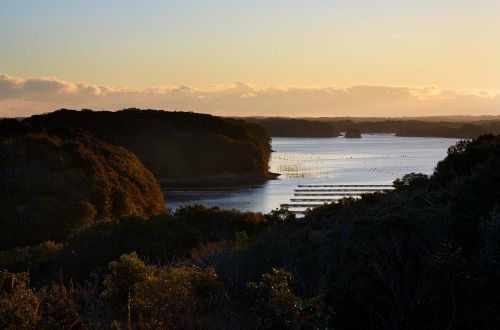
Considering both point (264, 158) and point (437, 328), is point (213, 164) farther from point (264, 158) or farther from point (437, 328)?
point (437, 328)

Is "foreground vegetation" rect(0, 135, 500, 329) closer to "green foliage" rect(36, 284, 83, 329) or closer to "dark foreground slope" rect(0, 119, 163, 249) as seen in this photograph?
"green foliage" rect(36, 284, 83, 329)

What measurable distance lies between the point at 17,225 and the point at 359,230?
107 feet

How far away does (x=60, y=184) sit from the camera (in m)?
45.0

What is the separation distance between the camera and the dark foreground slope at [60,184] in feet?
133

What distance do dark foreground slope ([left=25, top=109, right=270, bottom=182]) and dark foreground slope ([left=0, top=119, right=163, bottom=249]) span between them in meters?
44.7

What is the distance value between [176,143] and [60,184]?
68.0 metres

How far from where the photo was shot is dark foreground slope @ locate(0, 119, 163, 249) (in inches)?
1596

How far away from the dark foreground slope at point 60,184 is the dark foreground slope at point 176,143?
1760 inches

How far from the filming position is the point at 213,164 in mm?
106375

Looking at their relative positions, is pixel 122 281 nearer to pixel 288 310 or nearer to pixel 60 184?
pixel 288 310

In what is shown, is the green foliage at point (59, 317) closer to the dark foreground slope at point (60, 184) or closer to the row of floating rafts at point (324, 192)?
the dark foreground slope at point (60, 184)

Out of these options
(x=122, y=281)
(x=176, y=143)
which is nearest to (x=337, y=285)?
(x=122, y=281)

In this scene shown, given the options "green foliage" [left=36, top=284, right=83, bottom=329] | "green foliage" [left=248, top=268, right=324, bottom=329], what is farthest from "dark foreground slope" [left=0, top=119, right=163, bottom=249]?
"green foliage" [left=248, top=268, right=324, bottom=329]

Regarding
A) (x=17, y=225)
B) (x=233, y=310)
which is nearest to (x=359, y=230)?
(x=233, y=310)
